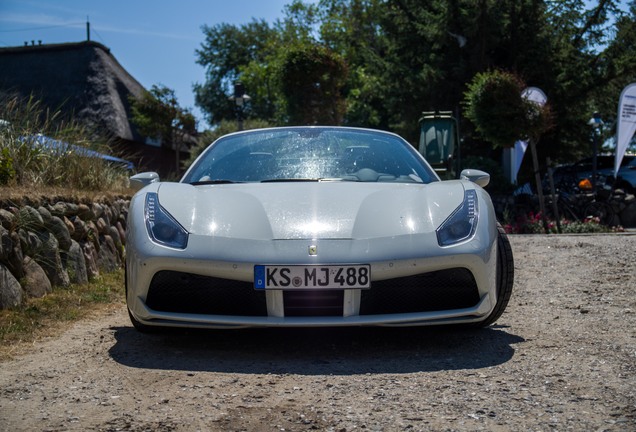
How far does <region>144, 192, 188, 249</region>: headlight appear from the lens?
388 centimetres

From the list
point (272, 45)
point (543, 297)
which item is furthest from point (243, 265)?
point (272, 45)

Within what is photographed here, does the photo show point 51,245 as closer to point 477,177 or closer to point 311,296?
point 311,296

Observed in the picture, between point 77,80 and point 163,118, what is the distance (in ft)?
12.0

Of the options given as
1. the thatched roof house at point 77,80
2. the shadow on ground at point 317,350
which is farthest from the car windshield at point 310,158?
the thatched roof house at point 77,80

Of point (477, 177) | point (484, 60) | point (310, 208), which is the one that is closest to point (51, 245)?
point (310, 208)

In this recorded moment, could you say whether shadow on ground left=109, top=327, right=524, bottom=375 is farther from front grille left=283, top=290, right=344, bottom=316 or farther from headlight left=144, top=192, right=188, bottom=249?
headlight left=144, top=192, right=188, bottom=249

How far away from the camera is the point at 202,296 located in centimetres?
383

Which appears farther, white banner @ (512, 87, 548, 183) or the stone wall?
white banner @ (512, 87, 548, 183)

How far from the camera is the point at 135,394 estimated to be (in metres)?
3.12

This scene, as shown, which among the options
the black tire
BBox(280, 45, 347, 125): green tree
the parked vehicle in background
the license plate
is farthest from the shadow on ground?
BBox(280, 45, 347, 125): green tree

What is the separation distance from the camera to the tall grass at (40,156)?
6.69m

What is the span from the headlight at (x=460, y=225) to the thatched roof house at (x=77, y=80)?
84.4 ft

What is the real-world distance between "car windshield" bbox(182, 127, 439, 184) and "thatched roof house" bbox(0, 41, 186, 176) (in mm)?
24195

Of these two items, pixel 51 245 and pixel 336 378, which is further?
pixel 51 245
